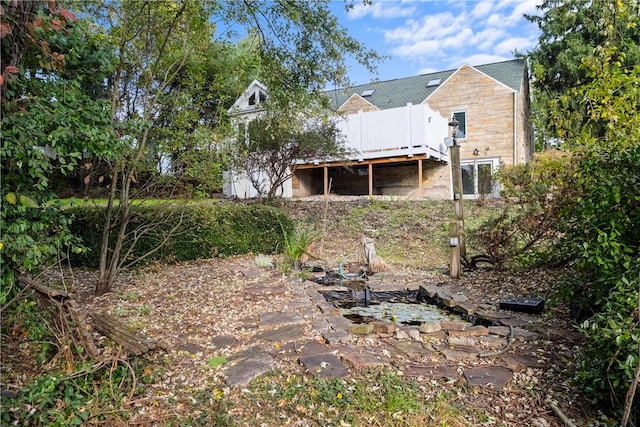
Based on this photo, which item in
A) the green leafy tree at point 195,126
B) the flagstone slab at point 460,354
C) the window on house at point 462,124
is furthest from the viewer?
the window on house at point 462,124

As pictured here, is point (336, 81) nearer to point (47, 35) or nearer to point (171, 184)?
point (171, 184)

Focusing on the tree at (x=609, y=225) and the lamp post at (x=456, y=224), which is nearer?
the tree at (x=609, y=225)

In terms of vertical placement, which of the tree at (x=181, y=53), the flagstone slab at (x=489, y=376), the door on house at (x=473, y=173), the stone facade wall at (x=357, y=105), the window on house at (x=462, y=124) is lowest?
the flagstone slab at (x=489, y=376)

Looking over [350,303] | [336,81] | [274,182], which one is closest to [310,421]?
[350,303]

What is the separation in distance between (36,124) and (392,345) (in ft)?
9.35

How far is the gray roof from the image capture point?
15047mm

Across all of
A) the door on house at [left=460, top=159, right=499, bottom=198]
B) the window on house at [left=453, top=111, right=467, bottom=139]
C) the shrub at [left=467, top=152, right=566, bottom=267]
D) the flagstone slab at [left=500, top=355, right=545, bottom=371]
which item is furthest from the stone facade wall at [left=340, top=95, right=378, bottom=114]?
the flagstone slab at [left=500, top=355, right=545, bottom=371]

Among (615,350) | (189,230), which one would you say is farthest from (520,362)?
(189,230)

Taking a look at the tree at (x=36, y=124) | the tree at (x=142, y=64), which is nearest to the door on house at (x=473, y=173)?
the tree at (x=142, y=64)

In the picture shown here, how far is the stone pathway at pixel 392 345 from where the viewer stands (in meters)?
2.63

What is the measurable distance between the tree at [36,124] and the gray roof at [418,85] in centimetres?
1286

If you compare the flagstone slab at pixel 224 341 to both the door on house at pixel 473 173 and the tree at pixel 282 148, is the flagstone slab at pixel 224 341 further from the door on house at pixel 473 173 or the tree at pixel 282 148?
the door on house at pixel 473 173

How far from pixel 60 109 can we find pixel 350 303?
11.7 ft

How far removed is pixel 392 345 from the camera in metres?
3.10
